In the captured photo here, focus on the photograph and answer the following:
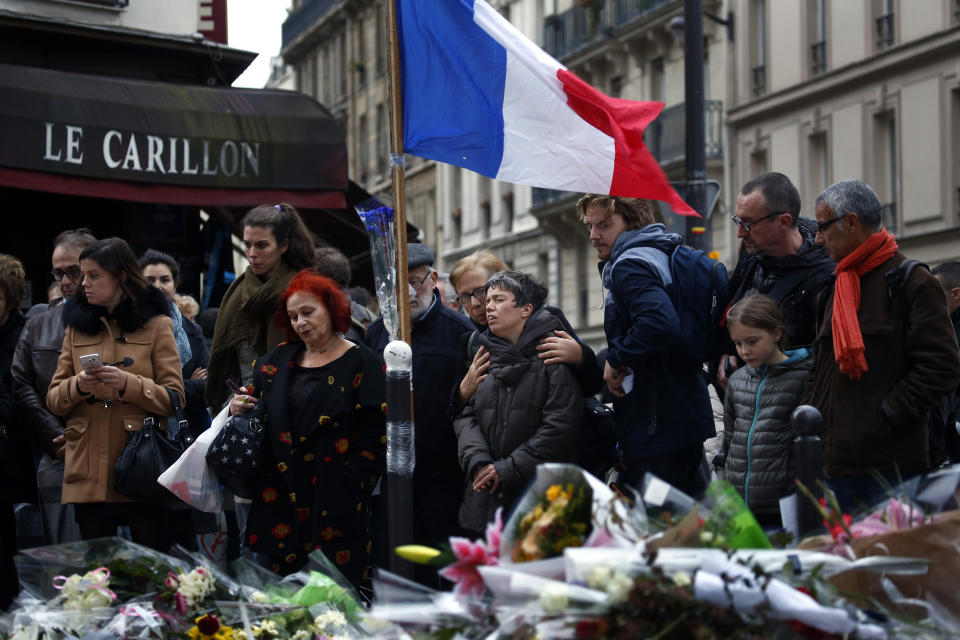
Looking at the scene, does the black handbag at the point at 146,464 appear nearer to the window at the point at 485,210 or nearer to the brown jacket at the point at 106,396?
the brown jacket at the point at 106,396

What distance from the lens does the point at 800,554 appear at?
3.14 metres

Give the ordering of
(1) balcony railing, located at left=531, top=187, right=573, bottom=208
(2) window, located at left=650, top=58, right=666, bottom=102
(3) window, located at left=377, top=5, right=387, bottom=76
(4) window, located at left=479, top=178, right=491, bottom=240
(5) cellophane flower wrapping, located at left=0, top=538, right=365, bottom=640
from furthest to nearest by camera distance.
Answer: (3) window, located at left=377, top=5, right=387, bottom=76 < (4) window, located at left=479, top=178, right=491, bottom=240 < (1) balcony railing, located at left=531, top=187, right=573, bottom=208 < (2) window, located at left=650, top=58, right=666, bottom=102 < (5) cellophane flower wrapping, located at left=0, top=538, right=365, bottom=640

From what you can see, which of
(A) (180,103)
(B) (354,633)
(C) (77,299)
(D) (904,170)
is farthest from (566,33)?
(B) (354,633)

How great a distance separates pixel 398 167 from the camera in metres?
6.46

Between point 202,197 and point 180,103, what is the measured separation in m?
0.93

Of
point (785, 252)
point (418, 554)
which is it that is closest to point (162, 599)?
point (418, 554)

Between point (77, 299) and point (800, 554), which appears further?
point (77, 299)

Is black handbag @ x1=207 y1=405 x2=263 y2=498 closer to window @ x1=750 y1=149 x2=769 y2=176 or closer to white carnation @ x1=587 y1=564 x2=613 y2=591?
white carnation @ x1=587 y1=564 x2=613 y2=591

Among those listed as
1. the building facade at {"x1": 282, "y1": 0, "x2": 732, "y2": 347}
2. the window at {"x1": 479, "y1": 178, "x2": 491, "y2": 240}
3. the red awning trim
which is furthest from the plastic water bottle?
the window at {"x1": 479, "y1": 178, "x2": 491, "y2": 240}

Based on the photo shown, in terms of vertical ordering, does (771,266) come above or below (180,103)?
below

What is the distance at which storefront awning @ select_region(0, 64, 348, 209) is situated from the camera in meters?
12.2

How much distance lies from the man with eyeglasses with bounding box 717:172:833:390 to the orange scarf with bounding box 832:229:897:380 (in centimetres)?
46

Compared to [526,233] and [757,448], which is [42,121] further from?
[526,233]

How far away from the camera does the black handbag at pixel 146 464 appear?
6.89 meters
